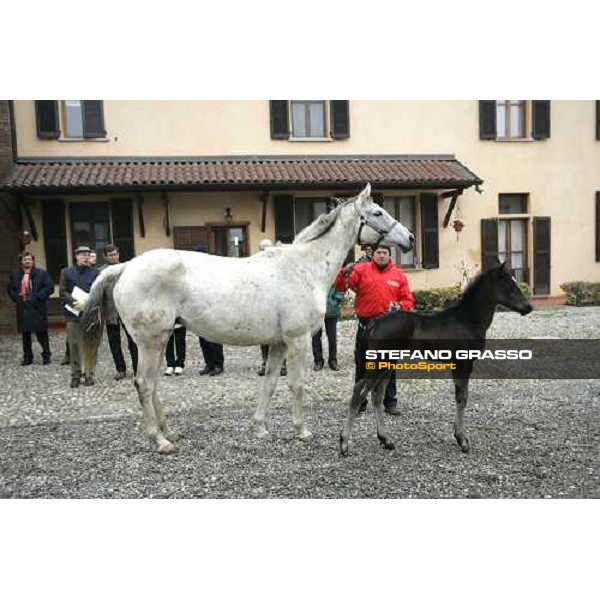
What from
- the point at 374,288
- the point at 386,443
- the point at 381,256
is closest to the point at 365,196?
the point at 381,256

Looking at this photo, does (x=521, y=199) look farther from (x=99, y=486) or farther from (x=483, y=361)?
(x=99, y=486)

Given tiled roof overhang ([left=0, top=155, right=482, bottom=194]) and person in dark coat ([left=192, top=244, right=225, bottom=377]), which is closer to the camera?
tiled roof overhang ([left=0, top=155, right=482, bottom=194])

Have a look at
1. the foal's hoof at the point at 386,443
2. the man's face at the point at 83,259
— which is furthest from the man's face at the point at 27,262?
the foal's hoof at the point at 386,443

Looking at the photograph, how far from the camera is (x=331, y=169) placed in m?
6.79

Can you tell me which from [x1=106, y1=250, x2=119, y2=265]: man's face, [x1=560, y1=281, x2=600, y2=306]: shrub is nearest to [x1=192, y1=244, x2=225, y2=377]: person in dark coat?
[x1=106, y1=250, x2=119, y2=265]: man's face

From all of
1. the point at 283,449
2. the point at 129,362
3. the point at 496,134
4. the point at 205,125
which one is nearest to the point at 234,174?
the point at 205,125

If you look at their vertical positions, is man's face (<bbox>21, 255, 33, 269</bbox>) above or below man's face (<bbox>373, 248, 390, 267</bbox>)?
below

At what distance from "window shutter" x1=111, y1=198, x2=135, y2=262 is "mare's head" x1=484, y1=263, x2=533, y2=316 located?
4.37 metres

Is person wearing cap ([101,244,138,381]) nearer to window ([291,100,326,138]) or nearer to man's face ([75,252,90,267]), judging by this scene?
man's face ([75,252,90,267])

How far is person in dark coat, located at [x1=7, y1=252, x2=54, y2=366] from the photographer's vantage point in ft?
20.1

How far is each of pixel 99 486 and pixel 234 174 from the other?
517 centimetres

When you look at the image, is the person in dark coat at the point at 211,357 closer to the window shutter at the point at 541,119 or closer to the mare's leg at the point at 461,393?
the mare's leg at the point at 461,393

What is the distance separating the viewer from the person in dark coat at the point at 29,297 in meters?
6.12

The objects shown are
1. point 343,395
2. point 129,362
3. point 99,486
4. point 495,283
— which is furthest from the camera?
point 129,362
